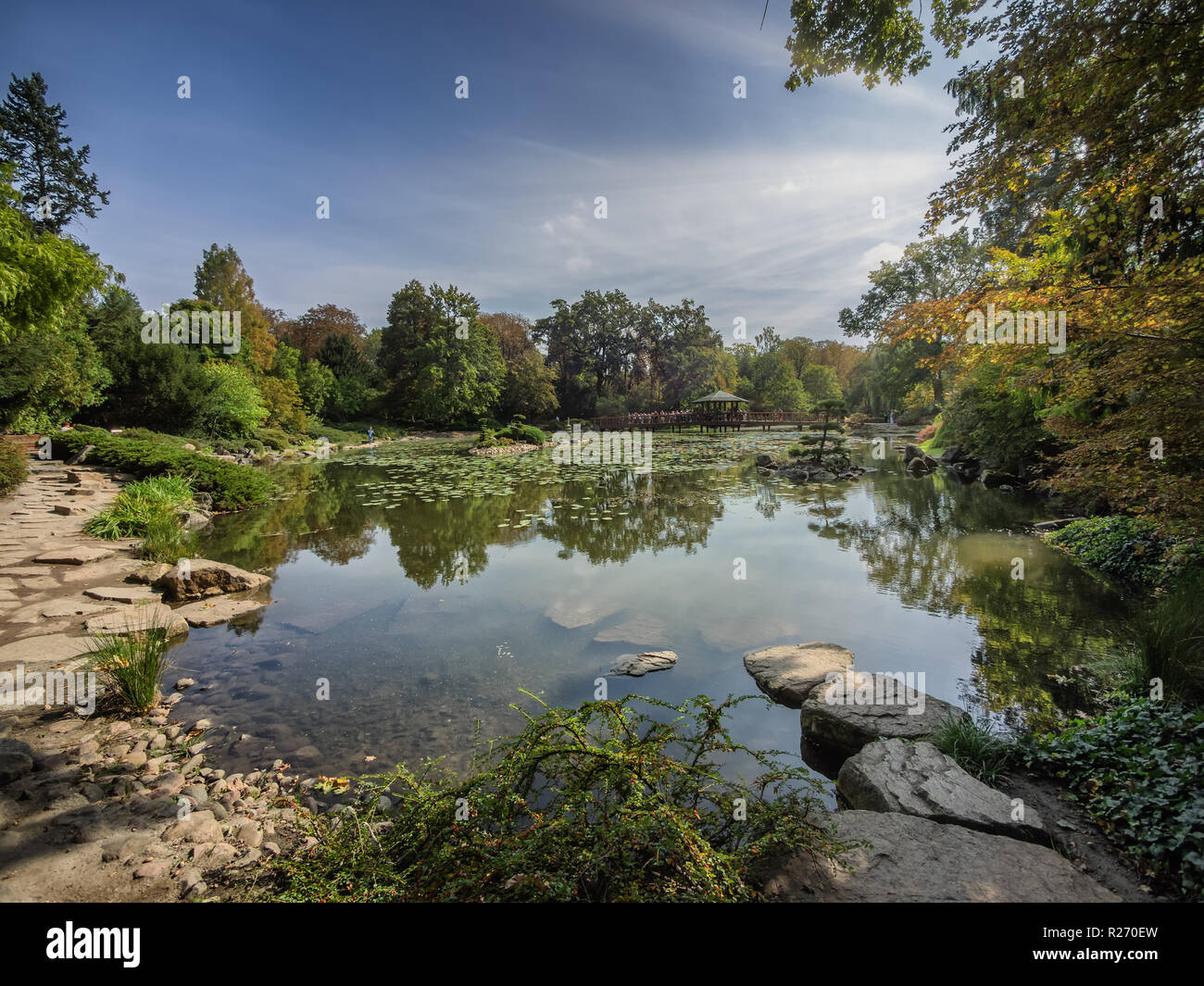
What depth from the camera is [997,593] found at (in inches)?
215

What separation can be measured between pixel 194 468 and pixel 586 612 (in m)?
9.64

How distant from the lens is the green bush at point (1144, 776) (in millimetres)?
1883

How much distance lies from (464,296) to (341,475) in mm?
21922

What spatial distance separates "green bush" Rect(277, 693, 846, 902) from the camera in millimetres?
1542

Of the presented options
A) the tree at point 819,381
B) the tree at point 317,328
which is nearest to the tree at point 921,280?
the tree at point 819,381

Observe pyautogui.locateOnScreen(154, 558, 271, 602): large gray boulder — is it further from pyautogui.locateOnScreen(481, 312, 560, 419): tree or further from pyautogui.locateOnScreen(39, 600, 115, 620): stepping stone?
pyautogui.locateOnScreen(481, 312, 560, 419): tree

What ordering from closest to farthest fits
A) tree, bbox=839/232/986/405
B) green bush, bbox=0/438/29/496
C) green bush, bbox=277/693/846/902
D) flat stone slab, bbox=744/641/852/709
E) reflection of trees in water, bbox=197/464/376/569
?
green bush, bbox=277/693/846/902 → flat stone slab, bbox=744/641/852/709 → reflection of trees in water, bbox=197/464/376/569 → green bush, bbox=0/438/29/496 → tree, bbox=839/232/986/405

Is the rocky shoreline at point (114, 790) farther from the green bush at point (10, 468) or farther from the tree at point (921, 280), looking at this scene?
the tree at point (921, 280)

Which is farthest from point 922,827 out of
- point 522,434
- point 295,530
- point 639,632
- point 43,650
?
point 522,434

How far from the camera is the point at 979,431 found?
13695 millimetres

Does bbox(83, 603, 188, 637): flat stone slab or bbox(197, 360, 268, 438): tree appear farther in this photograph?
bbox(197, 360, 268, 438): tree

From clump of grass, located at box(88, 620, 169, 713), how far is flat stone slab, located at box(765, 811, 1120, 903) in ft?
12.4

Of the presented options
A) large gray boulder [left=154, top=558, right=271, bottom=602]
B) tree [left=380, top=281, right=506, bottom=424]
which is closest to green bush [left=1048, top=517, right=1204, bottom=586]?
large gray boulder [left=154, top=558, right=271, bottom=602]

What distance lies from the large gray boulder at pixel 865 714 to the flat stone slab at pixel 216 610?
17.1 ft
